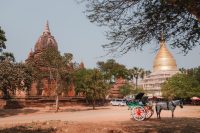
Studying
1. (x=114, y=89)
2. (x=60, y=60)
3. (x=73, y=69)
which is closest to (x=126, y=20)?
(x=60, y=60)

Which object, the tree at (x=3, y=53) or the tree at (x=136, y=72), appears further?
the tree at (x=136, y=72)

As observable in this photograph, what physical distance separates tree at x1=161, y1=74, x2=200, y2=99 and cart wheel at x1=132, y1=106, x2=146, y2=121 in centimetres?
5117

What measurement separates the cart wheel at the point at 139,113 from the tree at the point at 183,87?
5117cm

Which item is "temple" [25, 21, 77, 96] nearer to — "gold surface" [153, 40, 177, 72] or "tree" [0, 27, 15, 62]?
"tree" [0, 27, 15, 62]

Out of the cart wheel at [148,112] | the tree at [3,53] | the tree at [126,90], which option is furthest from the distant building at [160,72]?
the cart wheel at [148,112]

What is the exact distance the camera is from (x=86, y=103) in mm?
69000

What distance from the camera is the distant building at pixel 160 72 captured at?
109 metres

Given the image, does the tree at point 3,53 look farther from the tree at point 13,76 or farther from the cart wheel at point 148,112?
the cart wheel at point 148,112

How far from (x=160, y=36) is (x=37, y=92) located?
191ft

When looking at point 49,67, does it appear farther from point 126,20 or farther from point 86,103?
point 126,20

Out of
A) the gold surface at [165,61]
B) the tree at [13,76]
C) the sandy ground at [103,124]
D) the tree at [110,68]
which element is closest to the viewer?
the sandy ground at [103,124]

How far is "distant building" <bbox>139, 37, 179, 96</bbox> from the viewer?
109 metres

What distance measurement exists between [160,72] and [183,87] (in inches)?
1296

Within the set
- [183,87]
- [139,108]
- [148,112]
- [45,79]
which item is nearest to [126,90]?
[183,87]
